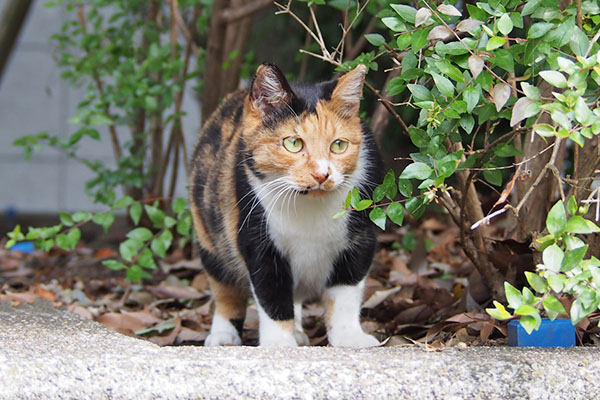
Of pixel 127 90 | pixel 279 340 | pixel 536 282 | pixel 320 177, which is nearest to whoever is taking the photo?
pixel 536 282

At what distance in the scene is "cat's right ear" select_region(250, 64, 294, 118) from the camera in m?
2.40

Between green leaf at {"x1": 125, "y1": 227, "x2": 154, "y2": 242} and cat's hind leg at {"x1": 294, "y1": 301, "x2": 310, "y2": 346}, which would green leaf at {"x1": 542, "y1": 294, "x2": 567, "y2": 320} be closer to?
cat's hind leg at {"x1": 294, "y1": 301, "x2": 310, "y2": 346}

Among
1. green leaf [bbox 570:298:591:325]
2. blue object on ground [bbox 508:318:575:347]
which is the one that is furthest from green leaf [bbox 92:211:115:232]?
green leaf [bbox 570:298:591:325]

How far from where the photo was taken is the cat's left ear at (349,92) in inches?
93.8

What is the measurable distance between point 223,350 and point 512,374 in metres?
0.70

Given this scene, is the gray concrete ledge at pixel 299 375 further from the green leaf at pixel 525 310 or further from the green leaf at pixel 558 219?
the green leaf at pixel 558 219

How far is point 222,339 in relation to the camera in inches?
111

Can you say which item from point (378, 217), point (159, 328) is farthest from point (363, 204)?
point (159, 328)

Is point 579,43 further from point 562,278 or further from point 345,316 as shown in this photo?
point 345,316

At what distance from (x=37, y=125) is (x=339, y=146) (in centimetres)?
606

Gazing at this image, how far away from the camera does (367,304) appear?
3098 millimetres

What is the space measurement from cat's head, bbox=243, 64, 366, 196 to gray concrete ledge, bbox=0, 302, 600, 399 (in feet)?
2.15

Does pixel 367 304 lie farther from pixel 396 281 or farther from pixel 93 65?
pixel 93 65

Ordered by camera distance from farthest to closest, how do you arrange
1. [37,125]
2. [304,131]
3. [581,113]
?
1. [37,125]
2. [304,131]
3. [581,113]
